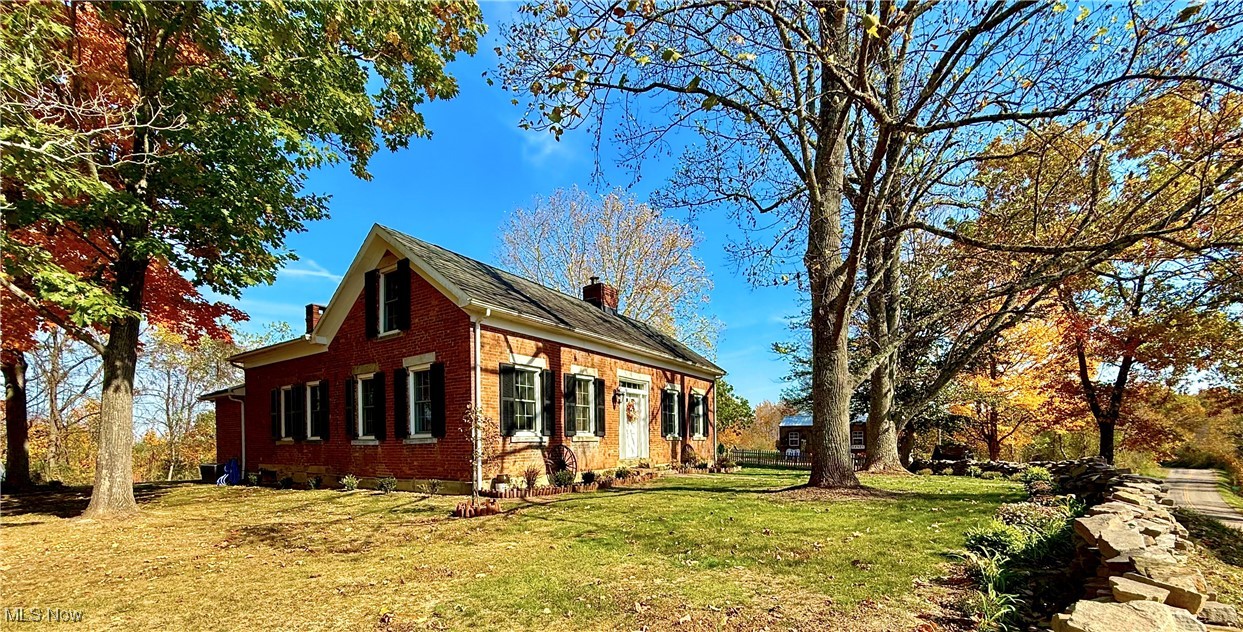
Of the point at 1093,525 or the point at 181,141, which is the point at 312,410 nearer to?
the point at 181,141

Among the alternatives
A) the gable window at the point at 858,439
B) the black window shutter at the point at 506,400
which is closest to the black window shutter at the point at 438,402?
the black window shutter at the point at 506,400

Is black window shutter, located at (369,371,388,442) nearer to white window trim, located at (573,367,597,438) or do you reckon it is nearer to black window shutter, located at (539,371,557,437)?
black window shutter, located at (539,371,557,437)

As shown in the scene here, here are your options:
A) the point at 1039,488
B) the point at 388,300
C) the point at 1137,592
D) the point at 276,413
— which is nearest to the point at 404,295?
the point at 388,300

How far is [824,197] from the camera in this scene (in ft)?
33.9

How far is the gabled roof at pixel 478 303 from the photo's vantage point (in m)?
11.6

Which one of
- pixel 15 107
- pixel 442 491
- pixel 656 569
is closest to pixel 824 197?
pixel 656 569

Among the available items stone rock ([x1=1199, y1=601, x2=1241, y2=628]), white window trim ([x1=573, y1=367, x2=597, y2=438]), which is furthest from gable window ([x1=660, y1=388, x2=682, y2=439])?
stone rock ([x1=1199, y1=601, x2=1241, y2=628])

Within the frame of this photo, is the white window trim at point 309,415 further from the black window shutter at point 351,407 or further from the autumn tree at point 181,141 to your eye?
the autumn tree at point 181,141

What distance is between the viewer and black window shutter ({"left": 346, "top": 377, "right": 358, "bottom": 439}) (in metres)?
13.3

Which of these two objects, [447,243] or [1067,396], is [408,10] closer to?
[447,243]

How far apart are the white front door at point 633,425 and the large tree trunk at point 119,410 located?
10.4 meters

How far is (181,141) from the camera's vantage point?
360 inches

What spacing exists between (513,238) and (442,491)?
59.5 ft

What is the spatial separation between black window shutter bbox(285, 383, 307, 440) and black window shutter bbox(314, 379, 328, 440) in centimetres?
62
